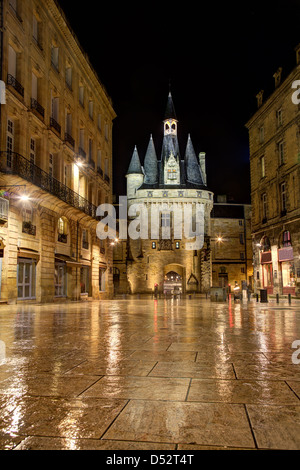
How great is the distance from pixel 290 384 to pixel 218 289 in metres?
21.1

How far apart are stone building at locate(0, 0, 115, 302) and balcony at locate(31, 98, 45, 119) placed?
61 millimetres

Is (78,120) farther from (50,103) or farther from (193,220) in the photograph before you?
(193,220)

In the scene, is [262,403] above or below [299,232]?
below

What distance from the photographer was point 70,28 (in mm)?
25719

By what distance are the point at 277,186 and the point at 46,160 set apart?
17.1 meters

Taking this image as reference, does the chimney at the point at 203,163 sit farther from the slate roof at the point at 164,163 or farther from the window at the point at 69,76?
the window at the point at 69,76

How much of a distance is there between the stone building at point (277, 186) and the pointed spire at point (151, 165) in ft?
66.0

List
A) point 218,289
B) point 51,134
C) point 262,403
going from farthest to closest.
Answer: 1. point 218,289
2. point 51,134
3. point 262,403

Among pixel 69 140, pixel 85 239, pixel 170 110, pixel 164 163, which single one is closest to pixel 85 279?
pixel 85 239

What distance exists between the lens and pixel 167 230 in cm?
5062

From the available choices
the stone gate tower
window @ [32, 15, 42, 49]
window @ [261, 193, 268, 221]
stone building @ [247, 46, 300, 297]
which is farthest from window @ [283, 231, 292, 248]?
the stone gate tower

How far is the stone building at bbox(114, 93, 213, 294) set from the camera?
163ft

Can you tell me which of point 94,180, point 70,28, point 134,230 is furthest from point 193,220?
point 70,28

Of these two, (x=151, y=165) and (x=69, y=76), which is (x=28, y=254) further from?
(x=151, y=165)
